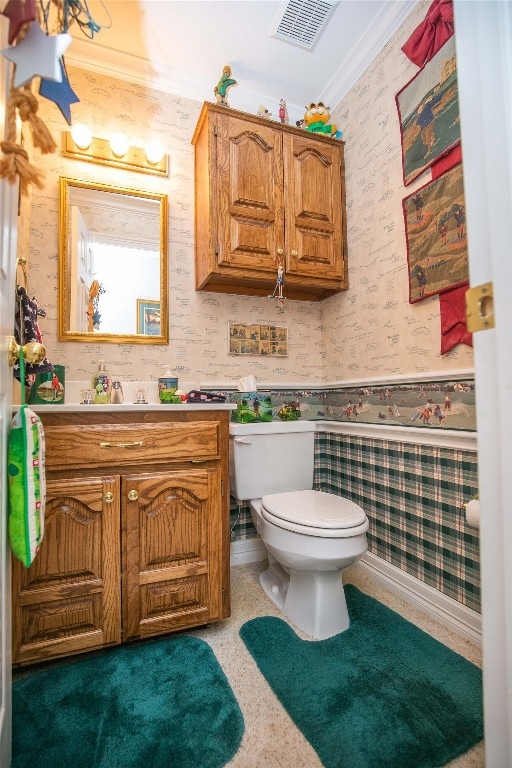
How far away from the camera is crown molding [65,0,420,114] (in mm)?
1763

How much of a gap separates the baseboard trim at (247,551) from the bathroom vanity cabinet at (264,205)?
4.74 feet

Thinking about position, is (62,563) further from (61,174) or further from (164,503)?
(61,174)

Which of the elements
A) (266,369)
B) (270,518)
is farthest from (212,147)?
(270,518)

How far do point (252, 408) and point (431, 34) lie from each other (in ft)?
5.97

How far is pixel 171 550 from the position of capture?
4.50ft

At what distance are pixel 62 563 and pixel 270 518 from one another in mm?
764

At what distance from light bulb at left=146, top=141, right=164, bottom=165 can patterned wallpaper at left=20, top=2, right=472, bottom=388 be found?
70 millimetres

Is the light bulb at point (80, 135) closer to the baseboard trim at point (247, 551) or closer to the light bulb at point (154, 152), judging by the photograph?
the light bulb at point (154, 152)

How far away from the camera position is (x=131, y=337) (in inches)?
75.3

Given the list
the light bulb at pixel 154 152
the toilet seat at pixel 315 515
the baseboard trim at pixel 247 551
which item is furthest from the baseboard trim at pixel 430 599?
the light bulb at pixel 154 152

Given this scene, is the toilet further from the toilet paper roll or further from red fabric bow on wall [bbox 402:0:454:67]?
red fabric bow on wall [bbox 402:0:454:67]

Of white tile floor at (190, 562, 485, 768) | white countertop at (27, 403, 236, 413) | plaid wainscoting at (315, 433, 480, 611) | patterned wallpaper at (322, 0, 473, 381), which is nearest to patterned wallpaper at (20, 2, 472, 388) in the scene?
patterned wallpaper at (322, 0, 473, 381)

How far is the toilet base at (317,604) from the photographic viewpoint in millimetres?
1426

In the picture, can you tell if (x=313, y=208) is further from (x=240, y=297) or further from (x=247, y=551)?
(x=247, y=551)
